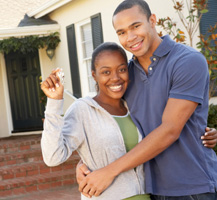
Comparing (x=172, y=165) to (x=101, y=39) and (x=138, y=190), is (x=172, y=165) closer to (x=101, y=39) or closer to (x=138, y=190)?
(x=138, y=190)

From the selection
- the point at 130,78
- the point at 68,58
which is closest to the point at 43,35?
the point at 68,58

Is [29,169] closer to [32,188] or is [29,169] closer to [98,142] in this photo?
[32,188]

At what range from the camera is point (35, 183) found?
7562 mm

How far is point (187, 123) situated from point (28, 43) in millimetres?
8782

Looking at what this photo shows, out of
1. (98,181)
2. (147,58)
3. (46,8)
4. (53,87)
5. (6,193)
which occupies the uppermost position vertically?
(46,8)

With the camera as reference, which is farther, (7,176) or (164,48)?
(7,176)

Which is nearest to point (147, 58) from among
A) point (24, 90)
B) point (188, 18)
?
point (188, 18)

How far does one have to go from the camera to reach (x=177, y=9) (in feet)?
22.1

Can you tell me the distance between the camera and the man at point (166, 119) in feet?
7.20

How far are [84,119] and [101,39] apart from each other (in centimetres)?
689

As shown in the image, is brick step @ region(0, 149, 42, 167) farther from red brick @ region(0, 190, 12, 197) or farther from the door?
the door

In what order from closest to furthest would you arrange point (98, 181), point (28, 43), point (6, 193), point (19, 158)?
1. point (98, 181)
2. point (6, 193)
3. point (19, 158)
4. point (28, 43)

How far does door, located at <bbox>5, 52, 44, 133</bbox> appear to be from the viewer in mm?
11508

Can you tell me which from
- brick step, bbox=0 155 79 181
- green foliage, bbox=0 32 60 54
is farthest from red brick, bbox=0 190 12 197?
green foliage, bbox=0 32 60 54
